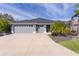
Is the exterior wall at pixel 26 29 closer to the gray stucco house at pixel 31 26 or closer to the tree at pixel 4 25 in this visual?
the gray stucco house at pixel 31 26

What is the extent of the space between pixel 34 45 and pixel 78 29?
2052 mm

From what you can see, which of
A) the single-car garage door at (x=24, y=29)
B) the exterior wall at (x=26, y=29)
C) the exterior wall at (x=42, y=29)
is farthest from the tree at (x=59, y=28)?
the single-car garage door at (x=24, y=29)

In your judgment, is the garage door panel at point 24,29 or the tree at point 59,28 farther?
the garage door panel at point 24,29

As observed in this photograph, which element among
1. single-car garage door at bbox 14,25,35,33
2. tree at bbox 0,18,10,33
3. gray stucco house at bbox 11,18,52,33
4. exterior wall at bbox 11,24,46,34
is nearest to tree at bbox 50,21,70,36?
gray stucco house at bbox 11,18,52,33

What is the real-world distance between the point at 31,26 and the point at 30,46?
41.1 inches

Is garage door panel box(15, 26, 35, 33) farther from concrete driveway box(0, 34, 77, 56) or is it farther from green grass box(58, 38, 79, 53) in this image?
green grass box(58, 38, 79, 53)

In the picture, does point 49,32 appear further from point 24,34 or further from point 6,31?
point 6,31

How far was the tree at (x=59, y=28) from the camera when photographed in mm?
11320

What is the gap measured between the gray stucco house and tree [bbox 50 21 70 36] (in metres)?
0.23

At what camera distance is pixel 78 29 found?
11305mm

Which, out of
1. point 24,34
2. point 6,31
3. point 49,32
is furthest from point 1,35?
point 49,32

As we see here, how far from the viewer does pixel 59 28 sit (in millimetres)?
11398

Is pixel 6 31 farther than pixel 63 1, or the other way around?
pixel 6 31

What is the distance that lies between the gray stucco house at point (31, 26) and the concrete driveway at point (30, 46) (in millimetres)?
307
